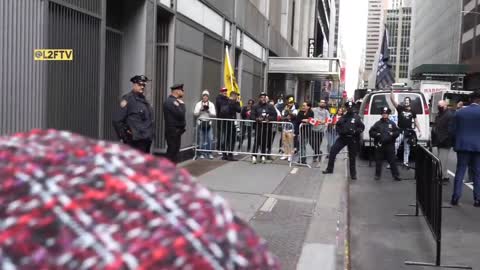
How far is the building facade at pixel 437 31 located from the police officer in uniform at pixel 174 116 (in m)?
84.5

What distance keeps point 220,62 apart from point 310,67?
11.9m

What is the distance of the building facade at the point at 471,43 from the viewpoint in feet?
235

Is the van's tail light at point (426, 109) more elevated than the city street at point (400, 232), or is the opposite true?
the van's tail light at point (426, 109)

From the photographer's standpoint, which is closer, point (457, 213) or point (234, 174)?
point (457, 213)

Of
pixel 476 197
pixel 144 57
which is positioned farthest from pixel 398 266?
pixel 144 57

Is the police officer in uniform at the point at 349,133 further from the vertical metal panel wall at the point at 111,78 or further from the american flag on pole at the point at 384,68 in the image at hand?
the american flag on pole at the point at 384,68

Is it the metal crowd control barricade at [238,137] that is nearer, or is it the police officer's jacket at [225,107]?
the metal crowd control barricade at [238,137]

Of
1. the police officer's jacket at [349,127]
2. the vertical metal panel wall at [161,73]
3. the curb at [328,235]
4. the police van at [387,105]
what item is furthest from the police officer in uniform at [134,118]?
the police van at [387,105]

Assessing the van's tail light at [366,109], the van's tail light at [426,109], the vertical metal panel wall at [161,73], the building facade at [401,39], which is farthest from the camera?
the building facade at [401,39]

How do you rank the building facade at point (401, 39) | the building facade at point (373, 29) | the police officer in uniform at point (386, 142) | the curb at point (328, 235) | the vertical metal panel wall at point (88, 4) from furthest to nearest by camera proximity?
1. the building facade at point (401, 39)
2. the building facade at point (373, 29)
3. the police officer in uniform at point (386, 142)
4. the vertical metal panel wall at point (88, 4)
5. the curb at point (328, 235)

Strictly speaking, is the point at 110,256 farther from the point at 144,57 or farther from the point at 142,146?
the point at 144,57

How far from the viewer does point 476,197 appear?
8641 millimetres

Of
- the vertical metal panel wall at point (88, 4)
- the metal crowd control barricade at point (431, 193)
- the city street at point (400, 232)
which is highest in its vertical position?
the vertical metal panel wall at point (88, 4)

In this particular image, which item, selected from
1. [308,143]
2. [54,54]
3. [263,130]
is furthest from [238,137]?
[54,54]
